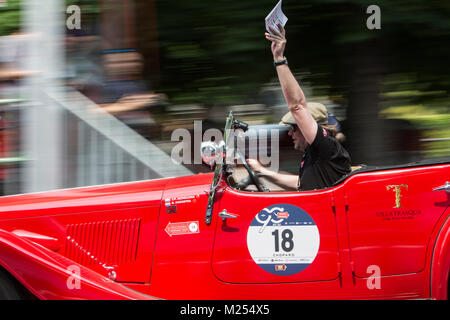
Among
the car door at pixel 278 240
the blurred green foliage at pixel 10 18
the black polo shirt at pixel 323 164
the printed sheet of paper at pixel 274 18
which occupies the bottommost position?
the car door at pixel 278 240

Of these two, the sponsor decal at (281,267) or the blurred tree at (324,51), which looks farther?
the blurred tree at (324,51)

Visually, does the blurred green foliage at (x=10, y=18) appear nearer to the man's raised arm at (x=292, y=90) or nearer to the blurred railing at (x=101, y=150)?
the blurred railing at (x=101, y=150)

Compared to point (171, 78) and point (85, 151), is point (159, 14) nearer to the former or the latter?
point (171, 78)

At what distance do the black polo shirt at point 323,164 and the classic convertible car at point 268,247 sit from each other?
0.56ft

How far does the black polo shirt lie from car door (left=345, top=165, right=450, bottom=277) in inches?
9.4

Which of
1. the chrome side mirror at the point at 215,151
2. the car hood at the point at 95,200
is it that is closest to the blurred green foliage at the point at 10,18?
the car hood at the point at 95,200

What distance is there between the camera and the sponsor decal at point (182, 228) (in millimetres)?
3357

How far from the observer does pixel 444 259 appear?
3.07m

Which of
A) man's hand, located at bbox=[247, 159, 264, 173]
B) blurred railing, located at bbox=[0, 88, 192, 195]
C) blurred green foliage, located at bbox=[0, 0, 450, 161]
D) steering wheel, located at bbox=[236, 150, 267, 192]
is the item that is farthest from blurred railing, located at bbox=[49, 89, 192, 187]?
steering wheel, located at bbox=[236, 150, 267, 192]

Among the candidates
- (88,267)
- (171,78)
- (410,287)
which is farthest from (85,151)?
(410,287)

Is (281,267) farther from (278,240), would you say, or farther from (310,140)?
(310,140)

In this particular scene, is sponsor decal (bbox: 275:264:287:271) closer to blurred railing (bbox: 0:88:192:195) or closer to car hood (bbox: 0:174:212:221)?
car hood (bbox: 0:174:212:221)

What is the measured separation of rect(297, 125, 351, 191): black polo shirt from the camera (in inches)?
135
